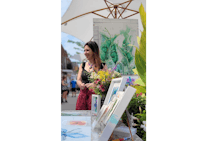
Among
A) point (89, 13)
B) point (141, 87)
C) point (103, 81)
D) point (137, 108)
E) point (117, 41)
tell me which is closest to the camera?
point (137, 108)

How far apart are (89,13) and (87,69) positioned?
3.72 ft

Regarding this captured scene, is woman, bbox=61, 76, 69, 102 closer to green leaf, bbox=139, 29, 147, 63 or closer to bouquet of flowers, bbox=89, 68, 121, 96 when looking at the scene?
bouquet of flowers, bbox=89, 68, 121, 96

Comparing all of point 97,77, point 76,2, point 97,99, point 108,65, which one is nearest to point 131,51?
point 108,65

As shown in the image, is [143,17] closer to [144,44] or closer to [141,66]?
[144,44]

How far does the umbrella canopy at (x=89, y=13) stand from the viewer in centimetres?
346

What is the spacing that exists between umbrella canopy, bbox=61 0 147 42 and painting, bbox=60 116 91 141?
154 cm

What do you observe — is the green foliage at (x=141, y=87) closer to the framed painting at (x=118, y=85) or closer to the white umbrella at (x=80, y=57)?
the framed painting at (x=118, y=85)

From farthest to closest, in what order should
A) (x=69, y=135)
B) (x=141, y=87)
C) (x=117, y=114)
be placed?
(x=141, y=87)
(x=69, y=135)
(x=117, y=114)

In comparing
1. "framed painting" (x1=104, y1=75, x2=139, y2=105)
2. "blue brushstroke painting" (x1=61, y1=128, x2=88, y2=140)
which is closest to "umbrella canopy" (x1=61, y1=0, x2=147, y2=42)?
"framed painting" (x1=104, y1=75, x2=139, y2=105)

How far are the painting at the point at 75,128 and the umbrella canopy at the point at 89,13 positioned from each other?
1.54 metres

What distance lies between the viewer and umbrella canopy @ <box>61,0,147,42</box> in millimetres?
3459

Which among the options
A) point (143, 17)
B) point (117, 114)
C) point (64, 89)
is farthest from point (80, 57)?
point (117, 114)

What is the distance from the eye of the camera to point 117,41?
140 inches

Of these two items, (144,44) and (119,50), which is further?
(119,50)
